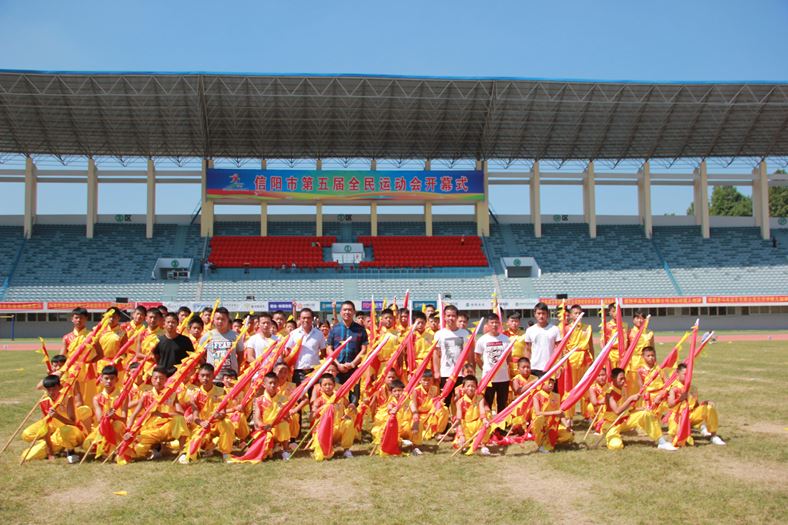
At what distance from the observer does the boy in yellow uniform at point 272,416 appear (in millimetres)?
7637

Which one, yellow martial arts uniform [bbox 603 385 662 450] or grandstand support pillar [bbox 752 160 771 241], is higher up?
grandstand support pillar [bbox 752 160 771 241]

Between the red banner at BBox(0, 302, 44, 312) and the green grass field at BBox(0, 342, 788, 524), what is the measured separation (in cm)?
2836

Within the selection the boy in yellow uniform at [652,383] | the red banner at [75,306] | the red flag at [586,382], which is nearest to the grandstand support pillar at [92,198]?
the red banner at [75,306]

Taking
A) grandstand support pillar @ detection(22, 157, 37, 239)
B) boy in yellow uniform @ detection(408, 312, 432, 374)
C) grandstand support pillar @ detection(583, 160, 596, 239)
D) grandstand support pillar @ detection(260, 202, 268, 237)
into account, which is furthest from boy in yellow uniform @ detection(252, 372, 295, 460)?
grandstand support pillar @ detection(22, 157, 37, 239)

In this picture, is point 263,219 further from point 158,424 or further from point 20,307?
point 158,424

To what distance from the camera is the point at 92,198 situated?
38.5m

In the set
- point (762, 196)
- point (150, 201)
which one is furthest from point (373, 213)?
point (762, 196)

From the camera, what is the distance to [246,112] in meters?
35.0

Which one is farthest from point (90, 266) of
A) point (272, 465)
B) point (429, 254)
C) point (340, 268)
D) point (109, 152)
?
point (272, 465)

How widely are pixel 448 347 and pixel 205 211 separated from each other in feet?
108

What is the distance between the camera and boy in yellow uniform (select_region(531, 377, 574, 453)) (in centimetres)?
794

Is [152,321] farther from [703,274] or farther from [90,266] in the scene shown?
[703,274]

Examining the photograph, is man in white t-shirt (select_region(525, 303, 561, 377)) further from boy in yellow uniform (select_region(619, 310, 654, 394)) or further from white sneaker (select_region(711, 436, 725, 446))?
white sneaker (select_region(711, 436, 725, 446))

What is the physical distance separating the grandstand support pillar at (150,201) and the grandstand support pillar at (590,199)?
2562cm
